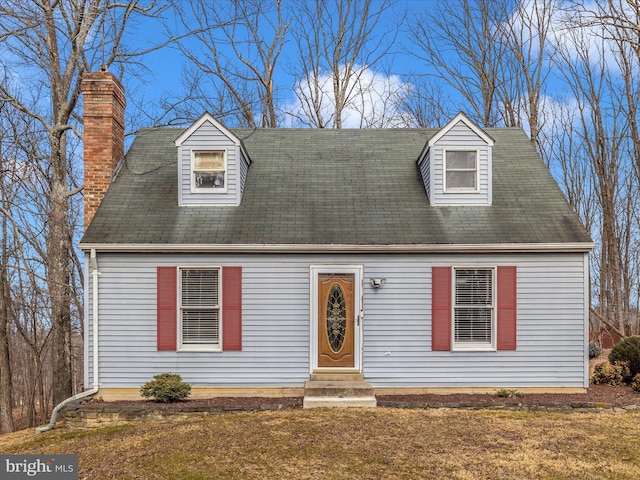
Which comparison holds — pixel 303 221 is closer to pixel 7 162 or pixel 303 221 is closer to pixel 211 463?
pixel 211 463

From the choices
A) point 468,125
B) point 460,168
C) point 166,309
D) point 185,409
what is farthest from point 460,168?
point 185,409

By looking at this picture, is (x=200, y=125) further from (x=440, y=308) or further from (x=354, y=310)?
(x=440, y=308)

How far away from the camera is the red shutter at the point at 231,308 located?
9953mm

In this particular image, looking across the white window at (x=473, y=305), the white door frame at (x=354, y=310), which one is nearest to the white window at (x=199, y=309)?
the white door frame at (x=354, y=310)

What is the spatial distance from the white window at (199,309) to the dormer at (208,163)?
5.86ft

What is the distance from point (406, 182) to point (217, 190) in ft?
14.3

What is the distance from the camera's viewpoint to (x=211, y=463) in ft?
20.7

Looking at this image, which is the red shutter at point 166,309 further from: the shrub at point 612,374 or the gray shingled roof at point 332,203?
the shrub at point 612,374

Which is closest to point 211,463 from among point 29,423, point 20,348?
point 29,423

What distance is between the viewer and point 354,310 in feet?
33.2

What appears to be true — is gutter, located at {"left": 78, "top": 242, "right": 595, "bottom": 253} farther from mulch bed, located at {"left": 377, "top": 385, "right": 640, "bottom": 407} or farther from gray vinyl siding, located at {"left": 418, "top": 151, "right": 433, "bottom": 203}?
mulch bed, located at {"left": 377, "top": 385, "right": 640, "bottom": 407}

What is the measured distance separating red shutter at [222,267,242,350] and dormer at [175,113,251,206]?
5.92ft

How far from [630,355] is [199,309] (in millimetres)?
9644

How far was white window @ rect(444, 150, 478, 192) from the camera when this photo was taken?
36.3 feet
